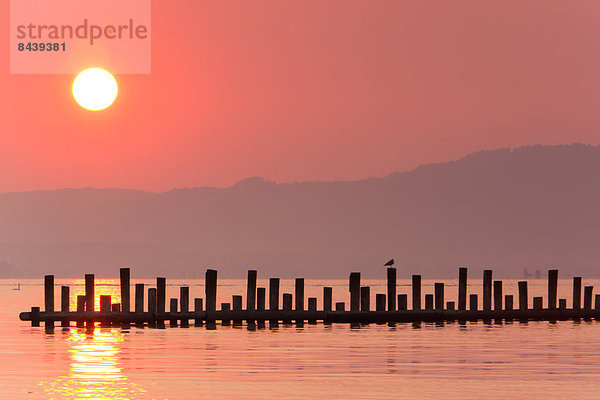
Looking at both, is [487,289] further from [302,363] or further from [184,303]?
[302,363]

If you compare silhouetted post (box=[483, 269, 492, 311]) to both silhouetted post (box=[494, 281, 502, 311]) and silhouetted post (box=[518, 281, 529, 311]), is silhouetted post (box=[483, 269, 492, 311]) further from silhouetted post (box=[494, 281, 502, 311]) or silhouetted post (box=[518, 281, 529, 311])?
silhouetted post (box=[518, 281, 529, 311])

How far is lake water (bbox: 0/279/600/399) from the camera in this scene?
2511cm

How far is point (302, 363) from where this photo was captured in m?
31.0

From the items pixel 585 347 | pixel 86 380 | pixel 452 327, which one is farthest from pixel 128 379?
pixel 452 327

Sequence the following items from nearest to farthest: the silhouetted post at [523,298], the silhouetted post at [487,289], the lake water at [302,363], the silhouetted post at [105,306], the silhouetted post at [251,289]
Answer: the lake water at [302,363], the silhouetted post at [105,306], the silhouetted post at [251,289], the silhouetted post at [487,289], the silhouetted post at [523,298]

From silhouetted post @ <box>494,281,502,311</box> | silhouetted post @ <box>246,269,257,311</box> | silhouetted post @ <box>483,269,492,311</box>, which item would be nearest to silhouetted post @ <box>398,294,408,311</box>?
silhouetted post @ <box>483,269,492,311</box>

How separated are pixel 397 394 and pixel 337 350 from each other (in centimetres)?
1051

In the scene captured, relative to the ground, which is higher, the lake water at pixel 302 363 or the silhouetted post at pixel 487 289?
the silhouetted post at pixel 487 289

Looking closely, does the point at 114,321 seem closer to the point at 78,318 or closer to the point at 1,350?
the point at 78,318

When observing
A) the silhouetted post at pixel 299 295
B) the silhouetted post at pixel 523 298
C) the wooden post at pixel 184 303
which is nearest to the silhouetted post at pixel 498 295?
the silhouetted post at pixel 523 298

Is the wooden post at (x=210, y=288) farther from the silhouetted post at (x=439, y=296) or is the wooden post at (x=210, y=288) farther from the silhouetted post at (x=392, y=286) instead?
the silhouetted post at (x=439, y=296)

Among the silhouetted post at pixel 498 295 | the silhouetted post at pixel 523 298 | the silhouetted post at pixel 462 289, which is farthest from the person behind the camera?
the silhouetted post at pixel 523 298

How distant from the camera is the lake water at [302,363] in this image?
25.1m

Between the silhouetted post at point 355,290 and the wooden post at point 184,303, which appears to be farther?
the silhouetted post at point 355,290
